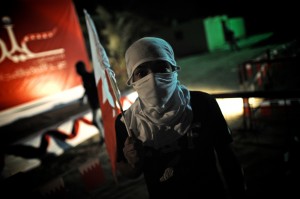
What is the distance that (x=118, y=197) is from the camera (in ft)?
13.4

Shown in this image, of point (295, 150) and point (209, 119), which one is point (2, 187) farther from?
point (295, 150)

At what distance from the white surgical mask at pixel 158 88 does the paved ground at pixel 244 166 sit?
2.32 metres

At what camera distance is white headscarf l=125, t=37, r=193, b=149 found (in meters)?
1.67

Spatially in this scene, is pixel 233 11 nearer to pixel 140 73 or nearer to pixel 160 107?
pixel 140 73

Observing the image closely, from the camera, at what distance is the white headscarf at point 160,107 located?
167 centimetres

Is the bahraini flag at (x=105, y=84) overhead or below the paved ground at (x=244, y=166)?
overhead

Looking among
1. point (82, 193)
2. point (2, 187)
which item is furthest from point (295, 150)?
point (2, 187)

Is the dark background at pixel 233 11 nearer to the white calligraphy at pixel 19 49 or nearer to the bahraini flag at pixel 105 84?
the white calligraphy at pixel 19 49

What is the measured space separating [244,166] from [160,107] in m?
3.03

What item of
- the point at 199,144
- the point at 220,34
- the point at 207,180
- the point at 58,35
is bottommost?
the point at 220,34

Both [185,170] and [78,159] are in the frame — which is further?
[78,159]

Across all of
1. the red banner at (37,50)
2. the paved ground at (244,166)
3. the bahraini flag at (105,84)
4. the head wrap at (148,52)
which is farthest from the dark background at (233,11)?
the head wrap at (148,52)

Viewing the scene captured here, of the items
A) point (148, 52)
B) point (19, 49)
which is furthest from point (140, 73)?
point (19, 49)

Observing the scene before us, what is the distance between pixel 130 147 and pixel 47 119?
29.7 feet
